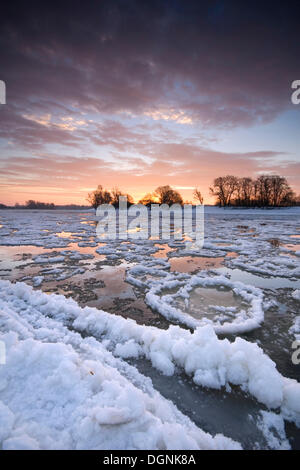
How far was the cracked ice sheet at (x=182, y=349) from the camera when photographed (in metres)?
1.68

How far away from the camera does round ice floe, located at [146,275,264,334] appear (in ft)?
9.07

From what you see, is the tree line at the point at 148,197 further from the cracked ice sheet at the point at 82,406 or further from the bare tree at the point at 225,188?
the cracked ice sheet at the point at 82,406

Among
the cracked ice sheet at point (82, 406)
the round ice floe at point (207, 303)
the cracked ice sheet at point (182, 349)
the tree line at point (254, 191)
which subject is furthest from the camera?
the tree line at point (254, 191)

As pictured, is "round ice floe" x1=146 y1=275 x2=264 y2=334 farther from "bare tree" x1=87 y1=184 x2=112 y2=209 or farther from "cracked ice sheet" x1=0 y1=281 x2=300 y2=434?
"bare tree" x1=87 y1=184 x2=112 y2=209

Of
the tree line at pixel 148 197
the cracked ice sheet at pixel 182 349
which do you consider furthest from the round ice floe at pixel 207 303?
the tree line at pixel 148 197

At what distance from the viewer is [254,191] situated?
2125 inches

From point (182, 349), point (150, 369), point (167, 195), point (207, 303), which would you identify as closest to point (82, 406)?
point (150, 369)

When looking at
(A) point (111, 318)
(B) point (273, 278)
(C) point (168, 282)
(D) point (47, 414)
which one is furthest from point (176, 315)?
(B) point (273, 278)

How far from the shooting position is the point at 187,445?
4.14 ft

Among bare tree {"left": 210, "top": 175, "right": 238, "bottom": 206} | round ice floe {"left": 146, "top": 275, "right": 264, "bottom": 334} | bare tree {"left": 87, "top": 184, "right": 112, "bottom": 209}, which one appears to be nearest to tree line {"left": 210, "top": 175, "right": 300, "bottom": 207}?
bare tree {"left": 210, "top": 175, "right": 238, "bottom": 206}

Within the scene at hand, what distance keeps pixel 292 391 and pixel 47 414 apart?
1.94 metres

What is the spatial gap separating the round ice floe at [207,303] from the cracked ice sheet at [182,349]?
0.64m

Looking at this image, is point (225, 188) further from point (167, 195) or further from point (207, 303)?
point (207, 303)
